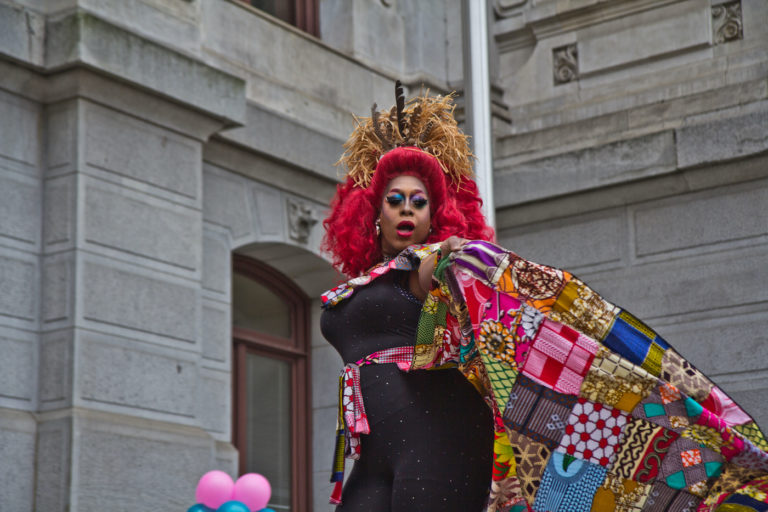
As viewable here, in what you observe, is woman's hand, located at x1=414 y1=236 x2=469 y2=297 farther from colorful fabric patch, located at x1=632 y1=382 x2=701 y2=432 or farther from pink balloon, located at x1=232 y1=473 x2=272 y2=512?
pink balloon, located at x1=232 y1=473 x2=272 y2=512

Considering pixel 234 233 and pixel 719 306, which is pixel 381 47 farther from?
pixel 719 306

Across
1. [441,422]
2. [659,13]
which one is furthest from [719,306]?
Result: [441,422]

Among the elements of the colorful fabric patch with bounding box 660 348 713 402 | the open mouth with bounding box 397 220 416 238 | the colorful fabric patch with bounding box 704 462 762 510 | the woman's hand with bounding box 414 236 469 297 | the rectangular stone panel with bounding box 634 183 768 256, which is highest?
the rectangular stone panel with bounding box 634 183 768 256

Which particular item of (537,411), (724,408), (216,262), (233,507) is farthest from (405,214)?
(216,262)

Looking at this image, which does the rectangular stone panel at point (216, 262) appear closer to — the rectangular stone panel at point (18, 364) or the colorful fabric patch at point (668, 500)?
the rectangular stone panel at point (18, 364)

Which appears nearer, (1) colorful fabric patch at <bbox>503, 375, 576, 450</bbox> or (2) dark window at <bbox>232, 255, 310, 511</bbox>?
(1) colorful fabric patch at <bbox>503, 375, 576, 450</bbox>

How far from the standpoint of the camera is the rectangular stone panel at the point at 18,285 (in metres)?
7.57

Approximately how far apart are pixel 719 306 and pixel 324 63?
12.1 feet

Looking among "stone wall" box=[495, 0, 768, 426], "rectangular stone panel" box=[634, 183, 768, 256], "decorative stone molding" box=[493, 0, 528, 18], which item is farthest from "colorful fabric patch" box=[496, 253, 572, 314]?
"decorative stone molding" box=[493, 0, 528, 18]

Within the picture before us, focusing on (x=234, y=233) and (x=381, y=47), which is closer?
(x=234, y=233)

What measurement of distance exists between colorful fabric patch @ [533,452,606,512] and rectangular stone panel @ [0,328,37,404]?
4.73 metres

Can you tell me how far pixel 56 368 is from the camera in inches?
298

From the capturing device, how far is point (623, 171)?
10039 millimetres

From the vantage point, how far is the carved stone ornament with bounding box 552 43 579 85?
10.9 meters
